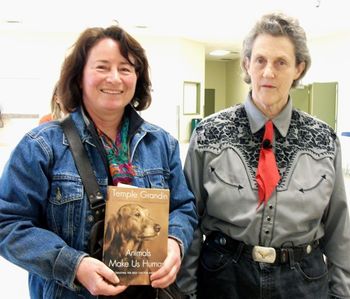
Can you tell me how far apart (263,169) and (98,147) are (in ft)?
2.07

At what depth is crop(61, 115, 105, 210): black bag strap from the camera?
1.17 metres

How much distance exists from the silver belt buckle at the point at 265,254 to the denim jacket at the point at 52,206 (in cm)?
27

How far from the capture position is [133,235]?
1.10m

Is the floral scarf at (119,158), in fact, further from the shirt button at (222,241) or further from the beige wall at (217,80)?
the beige wall at (217,80)

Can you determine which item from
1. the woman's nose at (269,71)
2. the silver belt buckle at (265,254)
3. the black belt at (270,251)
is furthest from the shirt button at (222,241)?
the woman's nose at (269,71)

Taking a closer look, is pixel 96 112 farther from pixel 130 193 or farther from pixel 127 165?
pixel 130 193

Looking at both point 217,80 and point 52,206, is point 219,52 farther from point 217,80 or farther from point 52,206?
point 52,206

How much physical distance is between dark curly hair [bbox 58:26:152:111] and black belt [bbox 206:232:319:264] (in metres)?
0.76

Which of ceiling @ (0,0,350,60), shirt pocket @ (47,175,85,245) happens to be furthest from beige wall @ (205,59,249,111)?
shirt pocket @ (47,175,85,245)

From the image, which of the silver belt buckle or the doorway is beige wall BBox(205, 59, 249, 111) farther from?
the silver belt buckle

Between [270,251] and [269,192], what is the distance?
22 centimetres

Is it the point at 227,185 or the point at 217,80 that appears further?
the point at 217,80

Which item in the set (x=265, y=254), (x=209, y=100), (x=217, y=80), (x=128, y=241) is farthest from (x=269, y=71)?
(x=217, y=80)

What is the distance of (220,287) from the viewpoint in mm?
1460
